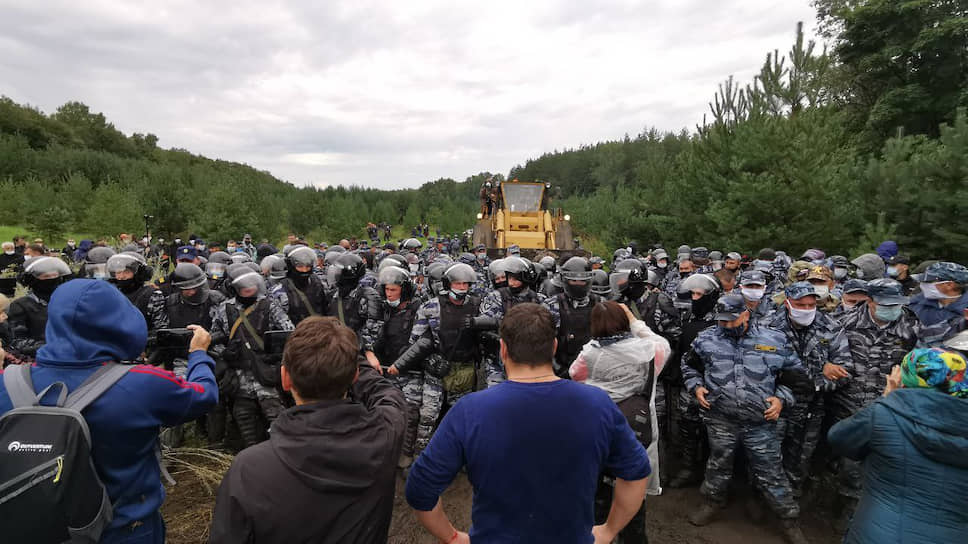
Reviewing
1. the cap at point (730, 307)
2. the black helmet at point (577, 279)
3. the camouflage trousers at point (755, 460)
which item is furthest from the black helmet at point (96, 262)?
the camouflage trousers at point (755, 460)

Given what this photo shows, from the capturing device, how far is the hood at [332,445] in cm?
159

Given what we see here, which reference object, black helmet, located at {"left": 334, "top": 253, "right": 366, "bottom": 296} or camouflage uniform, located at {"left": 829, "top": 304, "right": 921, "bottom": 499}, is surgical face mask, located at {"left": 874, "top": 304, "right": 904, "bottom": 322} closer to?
camouflage uniform, located at {"left": 829, "top": 304, "right": 921, "bottom": 499}

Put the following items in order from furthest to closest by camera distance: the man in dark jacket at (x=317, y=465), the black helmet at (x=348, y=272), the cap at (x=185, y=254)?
the cap at (x=185, y=254)
the black helmet at (x=348, y=272)
the man in dark jacket at (x=317, y=465)

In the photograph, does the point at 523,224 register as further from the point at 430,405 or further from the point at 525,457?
the point at 525,457

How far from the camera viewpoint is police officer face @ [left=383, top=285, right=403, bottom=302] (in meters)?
5.07

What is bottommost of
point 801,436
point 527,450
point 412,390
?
point 801,436

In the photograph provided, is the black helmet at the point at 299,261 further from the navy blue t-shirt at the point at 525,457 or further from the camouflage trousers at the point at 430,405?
the navy blue t-shirt at the point at 525,457

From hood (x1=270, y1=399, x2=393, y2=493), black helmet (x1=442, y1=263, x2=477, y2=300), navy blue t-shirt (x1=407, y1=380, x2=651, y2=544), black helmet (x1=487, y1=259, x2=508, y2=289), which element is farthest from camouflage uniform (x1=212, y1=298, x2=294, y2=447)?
navy blue t-shirt (x1=407, y1=380, x2=651, y2=544)

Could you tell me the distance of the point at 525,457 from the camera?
176 centimetres

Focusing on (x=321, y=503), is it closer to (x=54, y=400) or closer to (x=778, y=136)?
(x=54, y=400)

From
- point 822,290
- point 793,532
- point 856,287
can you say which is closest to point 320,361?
point 793,532

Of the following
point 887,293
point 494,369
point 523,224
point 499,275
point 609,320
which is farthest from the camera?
point 523,224

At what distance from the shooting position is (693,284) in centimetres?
473

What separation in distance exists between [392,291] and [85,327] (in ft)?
10.7
